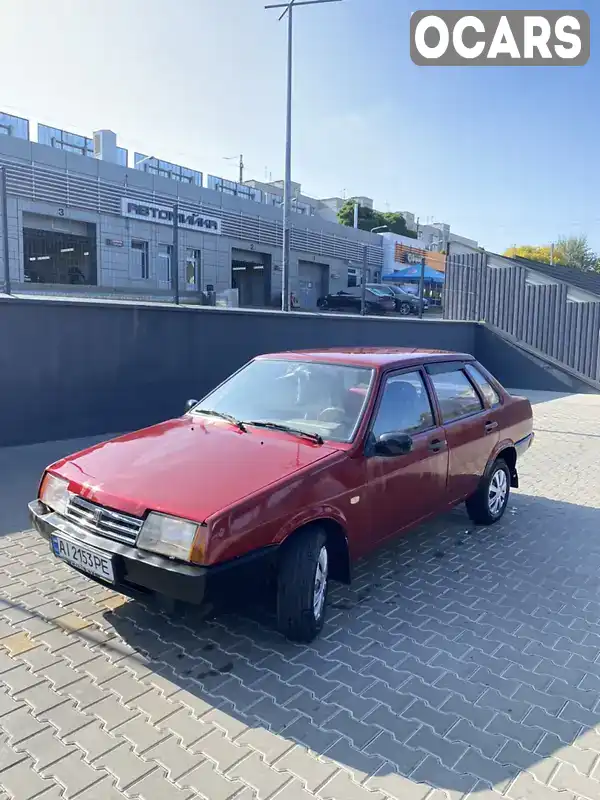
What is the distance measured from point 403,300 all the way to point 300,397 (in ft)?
58.1

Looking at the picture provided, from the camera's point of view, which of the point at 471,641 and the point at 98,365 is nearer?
the point at 471,641

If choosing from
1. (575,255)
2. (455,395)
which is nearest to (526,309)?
(455,395)

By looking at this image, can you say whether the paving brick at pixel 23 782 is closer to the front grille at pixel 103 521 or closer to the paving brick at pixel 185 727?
the paving brick at pixel 185 727

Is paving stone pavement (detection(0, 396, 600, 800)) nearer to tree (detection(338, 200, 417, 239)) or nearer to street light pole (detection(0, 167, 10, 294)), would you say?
street light pole (detection(0, 167, 10, 294))

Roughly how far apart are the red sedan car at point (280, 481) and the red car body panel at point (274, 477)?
0.01 metres

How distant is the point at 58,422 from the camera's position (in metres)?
7.77

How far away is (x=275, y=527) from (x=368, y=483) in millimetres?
874

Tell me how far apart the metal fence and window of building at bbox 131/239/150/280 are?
14678 millimetres

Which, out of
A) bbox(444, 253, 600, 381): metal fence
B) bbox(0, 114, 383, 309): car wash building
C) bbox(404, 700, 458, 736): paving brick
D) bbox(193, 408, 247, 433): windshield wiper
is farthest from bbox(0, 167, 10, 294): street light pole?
bbox(444, 253, 600, 381): metal fence

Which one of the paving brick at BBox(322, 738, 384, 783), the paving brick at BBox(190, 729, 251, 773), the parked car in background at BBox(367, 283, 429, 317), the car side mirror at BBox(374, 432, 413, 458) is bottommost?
the paving brick at BBox(322, 738, 384, 783)

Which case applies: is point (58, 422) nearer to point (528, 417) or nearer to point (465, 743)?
point (528, 417)

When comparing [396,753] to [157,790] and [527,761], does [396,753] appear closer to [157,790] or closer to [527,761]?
[527,761]

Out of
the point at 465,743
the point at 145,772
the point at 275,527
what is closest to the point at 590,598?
the point at 465,743

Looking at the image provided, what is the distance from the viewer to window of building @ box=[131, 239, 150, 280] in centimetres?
2830
